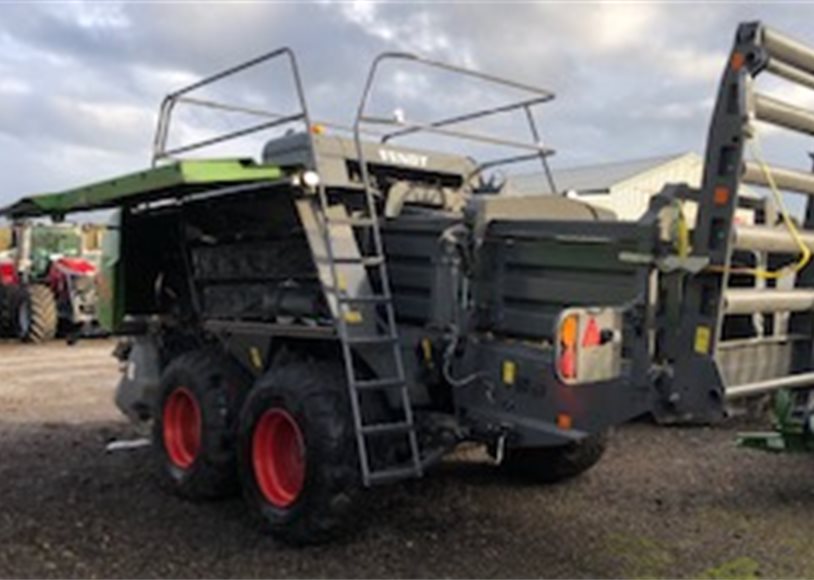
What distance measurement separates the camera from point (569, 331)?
420cm

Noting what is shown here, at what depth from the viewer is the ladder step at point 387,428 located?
16.2 feet

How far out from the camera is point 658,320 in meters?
4.32

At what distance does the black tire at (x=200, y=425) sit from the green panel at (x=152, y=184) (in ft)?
3.65

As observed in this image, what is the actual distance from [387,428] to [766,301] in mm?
1902

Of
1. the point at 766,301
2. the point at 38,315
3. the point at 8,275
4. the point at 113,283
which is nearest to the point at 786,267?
the point at 766,301

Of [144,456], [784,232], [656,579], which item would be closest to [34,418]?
[144,456]

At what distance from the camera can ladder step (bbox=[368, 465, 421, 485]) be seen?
488 centimetres

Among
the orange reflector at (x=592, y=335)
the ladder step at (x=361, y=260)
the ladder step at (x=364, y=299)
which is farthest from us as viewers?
the ladder step at (x=361, y=260)

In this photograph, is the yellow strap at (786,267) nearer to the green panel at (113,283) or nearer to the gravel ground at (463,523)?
the gravel ground at (463,523)

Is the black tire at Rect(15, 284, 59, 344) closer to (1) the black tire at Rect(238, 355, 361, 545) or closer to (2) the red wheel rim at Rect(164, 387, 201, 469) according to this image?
(2) the red wheel rim at Rect(164, 387, 201, 469)

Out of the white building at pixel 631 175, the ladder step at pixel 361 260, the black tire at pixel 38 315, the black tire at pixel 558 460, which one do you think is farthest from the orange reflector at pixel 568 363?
the white building at pixel 631 175

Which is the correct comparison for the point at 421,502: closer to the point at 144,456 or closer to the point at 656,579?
the point at 656,579

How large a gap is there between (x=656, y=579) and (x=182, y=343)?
3863 mm

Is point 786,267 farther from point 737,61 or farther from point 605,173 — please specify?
point 605,173
